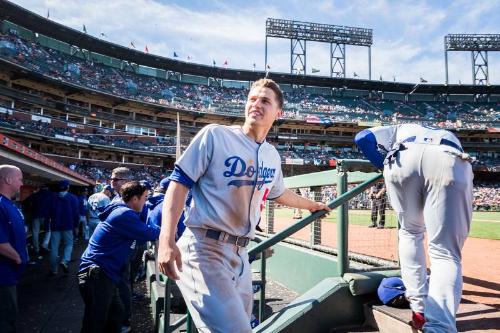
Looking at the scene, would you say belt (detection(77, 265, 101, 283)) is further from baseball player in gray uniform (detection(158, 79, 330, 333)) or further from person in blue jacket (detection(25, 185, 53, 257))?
person in blue jacket (detection(25, 185, 53, 257))

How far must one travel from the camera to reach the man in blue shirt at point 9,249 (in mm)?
3059

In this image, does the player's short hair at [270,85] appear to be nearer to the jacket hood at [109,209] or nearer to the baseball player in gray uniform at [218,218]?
the baseball player in gray uniform at [218,218]

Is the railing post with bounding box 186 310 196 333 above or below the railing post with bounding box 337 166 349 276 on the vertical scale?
below

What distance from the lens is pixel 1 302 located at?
3.05 metres

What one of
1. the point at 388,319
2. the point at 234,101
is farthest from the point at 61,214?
the point at 234,101

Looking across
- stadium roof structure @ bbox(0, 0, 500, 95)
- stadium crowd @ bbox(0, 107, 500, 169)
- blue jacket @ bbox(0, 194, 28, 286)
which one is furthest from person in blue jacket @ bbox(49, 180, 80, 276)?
stadium roof structure @ bbox(0, 0, 500, 95)

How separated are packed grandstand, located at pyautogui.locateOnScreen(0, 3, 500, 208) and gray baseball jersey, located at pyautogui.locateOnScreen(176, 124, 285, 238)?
3289 cm

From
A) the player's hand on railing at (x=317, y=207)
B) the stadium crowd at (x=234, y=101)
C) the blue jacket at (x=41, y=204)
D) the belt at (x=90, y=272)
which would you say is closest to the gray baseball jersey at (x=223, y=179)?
the player's hand on railing at (x=317, y=207)

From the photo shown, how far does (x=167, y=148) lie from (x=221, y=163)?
40615 mm

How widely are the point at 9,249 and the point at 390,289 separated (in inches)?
126

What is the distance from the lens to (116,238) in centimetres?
362

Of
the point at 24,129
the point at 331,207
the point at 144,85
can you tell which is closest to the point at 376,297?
the point at 331,207

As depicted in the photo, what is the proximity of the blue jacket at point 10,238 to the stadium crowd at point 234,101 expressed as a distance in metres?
37.2

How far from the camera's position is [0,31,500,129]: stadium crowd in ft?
128
